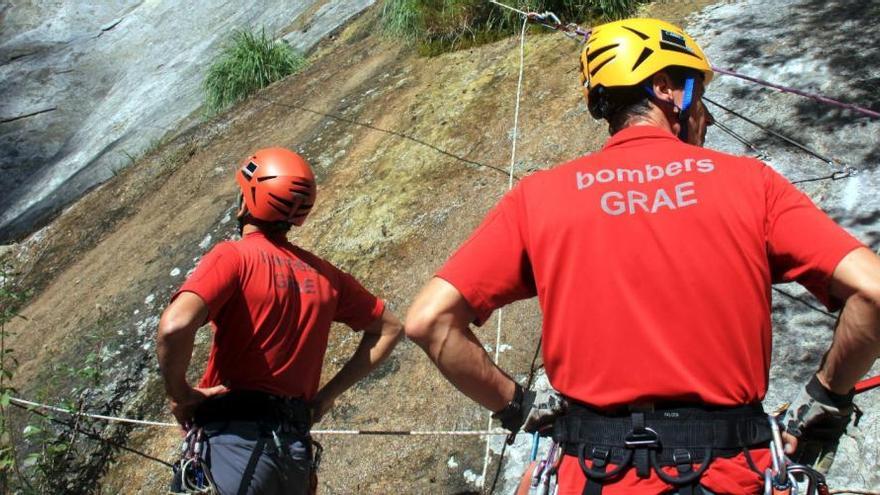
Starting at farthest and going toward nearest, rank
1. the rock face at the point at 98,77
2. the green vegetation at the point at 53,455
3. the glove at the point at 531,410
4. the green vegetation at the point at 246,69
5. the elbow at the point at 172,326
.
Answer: the rock face at the point at 98,77, the green vegetation at the point at 246,69, the green vegetation at the point at 53,455, the elbow at the point at 172,326, the glove at the point at 531,410

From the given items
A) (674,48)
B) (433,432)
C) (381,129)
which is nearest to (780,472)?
(674,48)

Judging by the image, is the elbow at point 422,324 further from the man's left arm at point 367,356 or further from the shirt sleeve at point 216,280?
the man's left arm at point 367,356

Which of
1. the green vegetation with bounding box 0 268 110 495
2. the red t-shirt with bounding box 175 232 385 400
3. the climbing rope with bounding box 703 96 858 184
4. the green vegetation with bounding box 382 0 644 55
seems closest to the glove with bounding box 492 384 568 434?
the red t-shirt with bounding box 175 232 385 400

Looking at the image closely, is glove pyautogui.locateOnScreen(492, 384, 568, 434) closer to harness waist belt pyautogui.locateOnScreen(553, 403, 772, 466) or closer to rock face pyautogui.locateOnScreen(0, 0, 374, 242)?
harness waist belt pyautogui.locateOnScreen(553, 403, 772, 466)

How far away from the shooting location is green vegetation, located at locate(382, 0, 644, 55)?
854 cm

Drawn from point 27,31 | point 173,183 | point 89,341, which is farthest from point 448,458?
point 27,31

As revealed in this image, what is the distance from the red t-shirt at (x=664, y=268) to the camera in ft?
7.68

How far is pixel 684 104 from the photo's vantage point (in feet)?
9.08

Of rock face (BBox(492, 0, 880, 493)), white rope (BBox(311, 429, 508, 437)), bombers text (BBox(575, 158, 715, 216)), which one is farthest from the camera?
white rope (BBox(311, 429, 508, 437))

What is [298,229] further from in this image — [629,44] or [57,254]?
[629,44]

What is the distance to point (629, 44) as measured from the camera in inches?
110

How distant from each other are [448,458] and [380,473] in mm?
419

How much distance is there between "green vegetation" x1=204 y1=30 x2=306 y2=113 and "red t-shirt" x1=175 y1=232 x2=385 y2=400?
816cm

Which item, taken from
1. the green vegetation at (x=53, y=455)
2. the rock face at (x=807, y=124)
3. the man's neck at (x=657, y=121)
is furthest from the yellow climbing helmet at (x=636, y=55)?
the green vegetation at (x=53, y=455)
